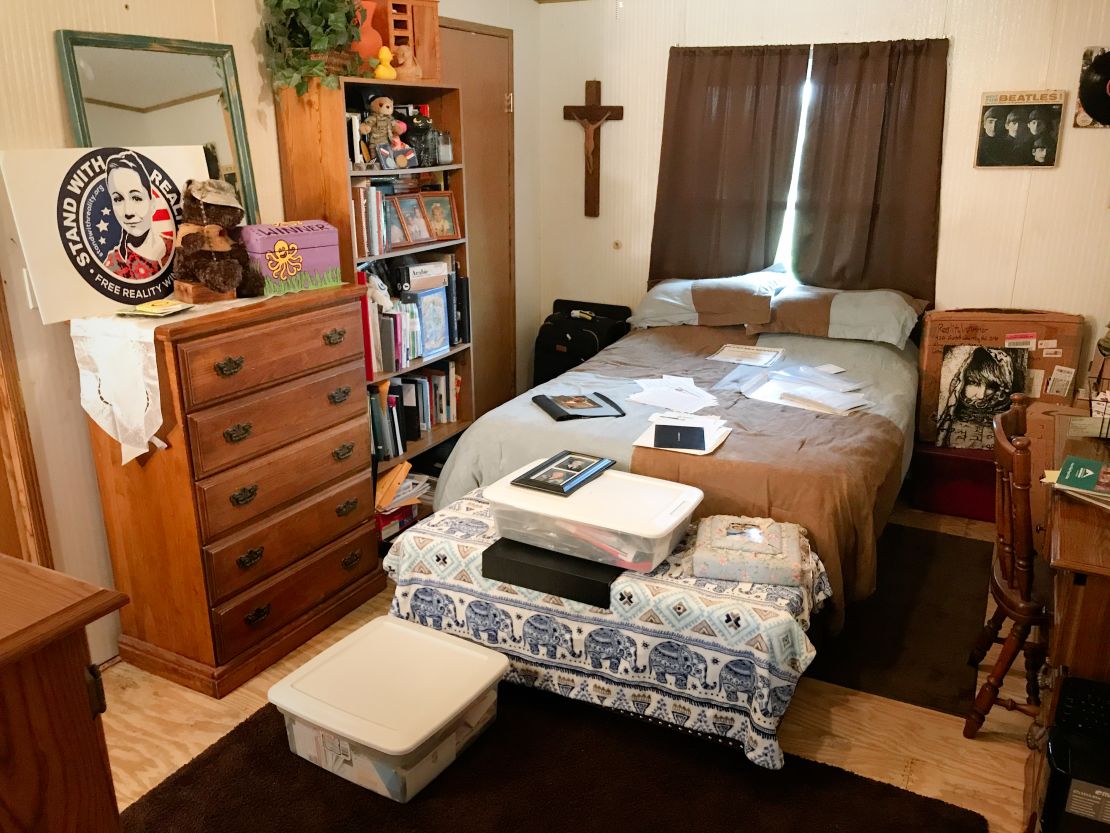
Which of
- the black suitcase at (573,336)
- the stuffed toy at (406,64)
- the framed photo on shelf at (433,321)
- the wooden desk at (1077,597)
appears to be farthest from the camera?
the black suitcase at (573,336)

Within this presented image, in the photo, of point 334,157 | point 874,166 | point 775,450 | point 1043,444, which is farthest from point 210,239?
point 874,166

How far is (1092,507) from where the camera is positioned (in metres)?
1.89

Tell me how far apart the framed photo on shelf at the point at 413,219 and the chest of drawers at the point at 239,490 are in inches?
23.6

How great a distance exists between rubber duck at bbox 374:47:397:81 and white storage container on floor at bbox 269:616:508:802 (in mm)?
1909

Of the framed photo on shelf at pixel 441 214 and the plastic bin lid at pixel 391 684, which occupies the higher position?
the framed photo on shelf at pixel 441 214

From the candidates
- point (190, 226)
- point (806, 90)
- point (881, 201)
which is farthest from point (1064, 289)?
point (190, 226)

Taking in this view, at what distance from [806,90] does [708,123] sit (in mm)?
469

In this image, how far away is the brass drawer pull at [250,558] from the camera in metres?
2.55

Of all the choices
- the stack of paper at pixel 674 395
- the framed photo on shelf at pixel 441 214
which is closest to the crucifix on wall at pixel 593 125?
the framed photo on shelf at pixel 441 214

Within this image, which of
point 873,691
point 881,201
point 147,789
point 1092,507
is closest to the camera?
point 1092,507

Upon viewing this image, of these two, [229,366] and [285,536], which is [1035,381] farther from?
[229,366]

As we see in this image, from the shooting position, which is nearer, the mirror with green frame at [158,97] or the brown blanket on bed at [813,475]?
the mirror with green frame at [158,97]

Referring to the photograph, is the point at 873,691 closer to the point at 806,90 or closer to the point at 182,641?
the point at 182,641

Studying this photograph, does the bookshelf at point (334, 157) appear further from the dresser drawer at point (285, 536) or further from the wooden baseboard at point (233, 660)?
the wooden baseboard at point (233, 660)
